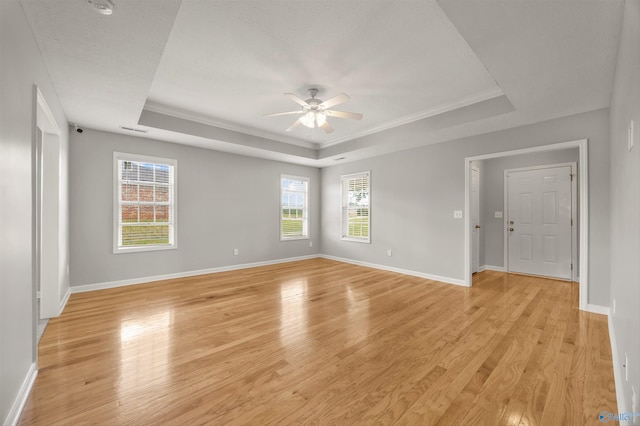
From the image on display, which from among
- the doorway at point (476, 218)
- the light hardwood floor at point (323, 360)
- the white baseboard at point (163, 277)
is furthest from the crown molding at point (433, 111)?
the white baseboard at point (163, 277)

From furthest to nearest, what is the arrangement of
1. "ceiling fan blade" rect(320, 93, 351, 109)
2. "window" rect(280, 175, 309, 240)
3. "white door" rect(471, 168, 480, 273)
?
"window" rect(280, 175, 309, 240) → "white door" rect(471, 168, 480, 273) → "ceiling fan blade" rect(320, 93, 351, 109)

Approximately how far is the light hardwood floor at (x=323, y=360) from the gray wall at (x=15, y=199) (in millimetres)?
375

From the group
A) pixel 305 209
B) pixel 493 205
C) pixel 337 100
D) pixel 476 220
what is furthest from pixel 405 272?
pixel 337 100

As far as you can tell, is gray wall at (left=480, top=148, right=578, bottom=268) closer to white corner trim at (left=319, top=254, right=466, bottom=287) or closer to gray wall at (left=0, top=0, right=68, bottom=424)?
white corner trim at (left=319, top=254, right=466, bottom=287)

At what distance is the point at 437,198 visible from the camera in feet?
16.5

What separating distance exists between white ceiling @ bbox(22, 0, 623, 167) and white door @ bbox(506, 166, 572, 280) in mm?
1991

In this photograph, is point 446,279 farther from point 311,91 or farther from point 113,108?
point 113,108

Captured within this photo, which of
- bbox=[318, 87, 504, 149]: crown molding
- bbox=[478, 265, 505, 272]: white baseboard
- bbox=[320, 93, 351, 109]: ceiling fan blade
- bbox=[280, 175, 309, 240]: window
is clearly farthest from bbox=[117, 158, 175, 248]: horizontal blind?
bbox=[478, 265, 505, 272]: white baseboard

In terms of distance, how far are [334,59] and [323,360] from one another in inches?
111

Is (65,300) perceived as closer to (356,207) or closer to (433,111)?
(356,207)

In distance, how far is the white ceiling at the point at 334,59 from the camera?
6.24ft

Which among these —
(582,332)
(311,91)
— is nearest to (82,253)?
(311,91)

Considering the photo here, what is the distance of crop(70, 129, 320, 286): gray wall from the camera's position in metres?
4.22

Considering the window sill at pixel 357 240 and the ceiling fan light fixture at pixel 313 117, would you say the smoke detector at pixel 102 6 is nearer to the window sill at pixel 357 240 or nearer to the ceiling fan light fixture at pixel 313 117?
the ceiling fan light fixture at pixel 313 117
